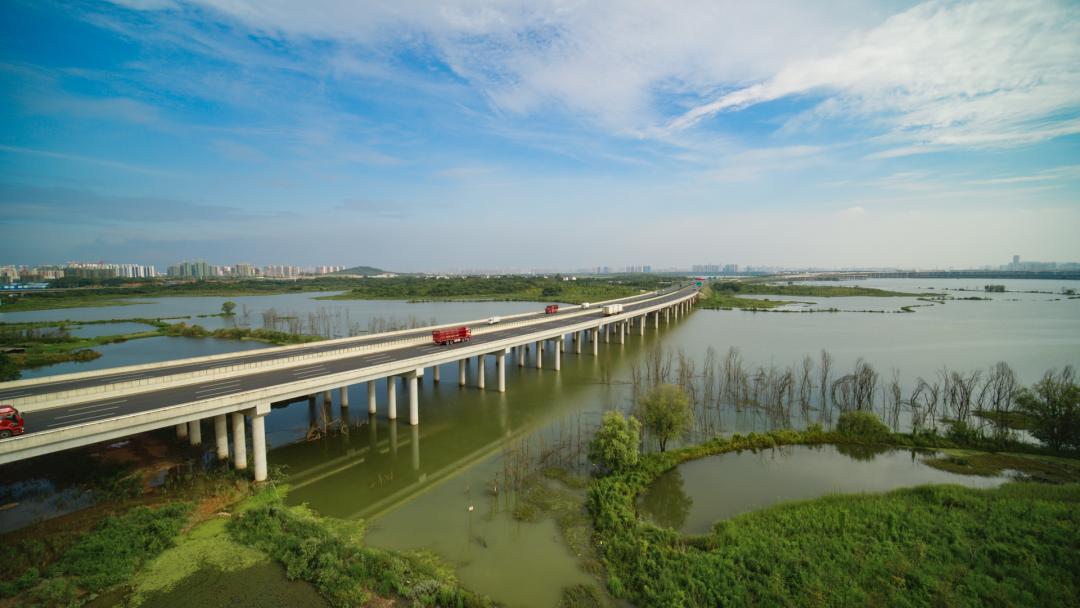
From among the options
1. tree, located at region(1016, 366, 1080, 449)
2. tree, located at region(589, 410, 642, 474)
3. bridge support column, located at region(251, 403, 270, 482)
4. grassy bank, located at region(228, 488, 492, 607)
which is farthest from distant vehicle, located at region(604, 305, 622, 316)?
grassy bank, located at region(228, 488, 492, 607)

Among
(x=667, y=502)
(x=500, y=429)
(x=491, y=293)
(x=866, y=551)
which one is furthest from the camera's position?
(x=491, y=293)

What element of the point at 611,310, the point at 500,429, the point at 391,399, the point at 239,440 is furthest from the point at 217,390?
the point at 611,310

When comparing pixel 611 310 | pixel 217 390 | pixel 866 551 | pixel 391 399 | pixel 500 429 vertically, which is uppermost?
pixel 611 310

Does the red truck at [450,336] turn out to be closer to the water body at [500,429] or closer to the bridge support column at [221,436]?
the water body at [500,429]

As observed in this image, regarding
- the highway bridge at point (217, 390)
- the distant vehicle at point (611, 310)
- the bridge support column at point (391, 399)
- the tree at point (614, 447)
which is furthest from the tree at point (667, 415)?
the distant vehicle at point (611, 310)

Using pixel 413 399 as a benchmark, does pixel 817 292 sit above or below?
above

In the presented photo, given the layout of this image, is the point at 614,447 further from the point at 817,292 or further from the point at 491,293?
the point at 817,292

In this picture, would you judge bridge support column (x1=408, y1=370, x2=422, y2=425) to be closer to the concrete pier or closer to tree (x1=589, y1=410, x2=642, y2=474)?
the concrete pier
